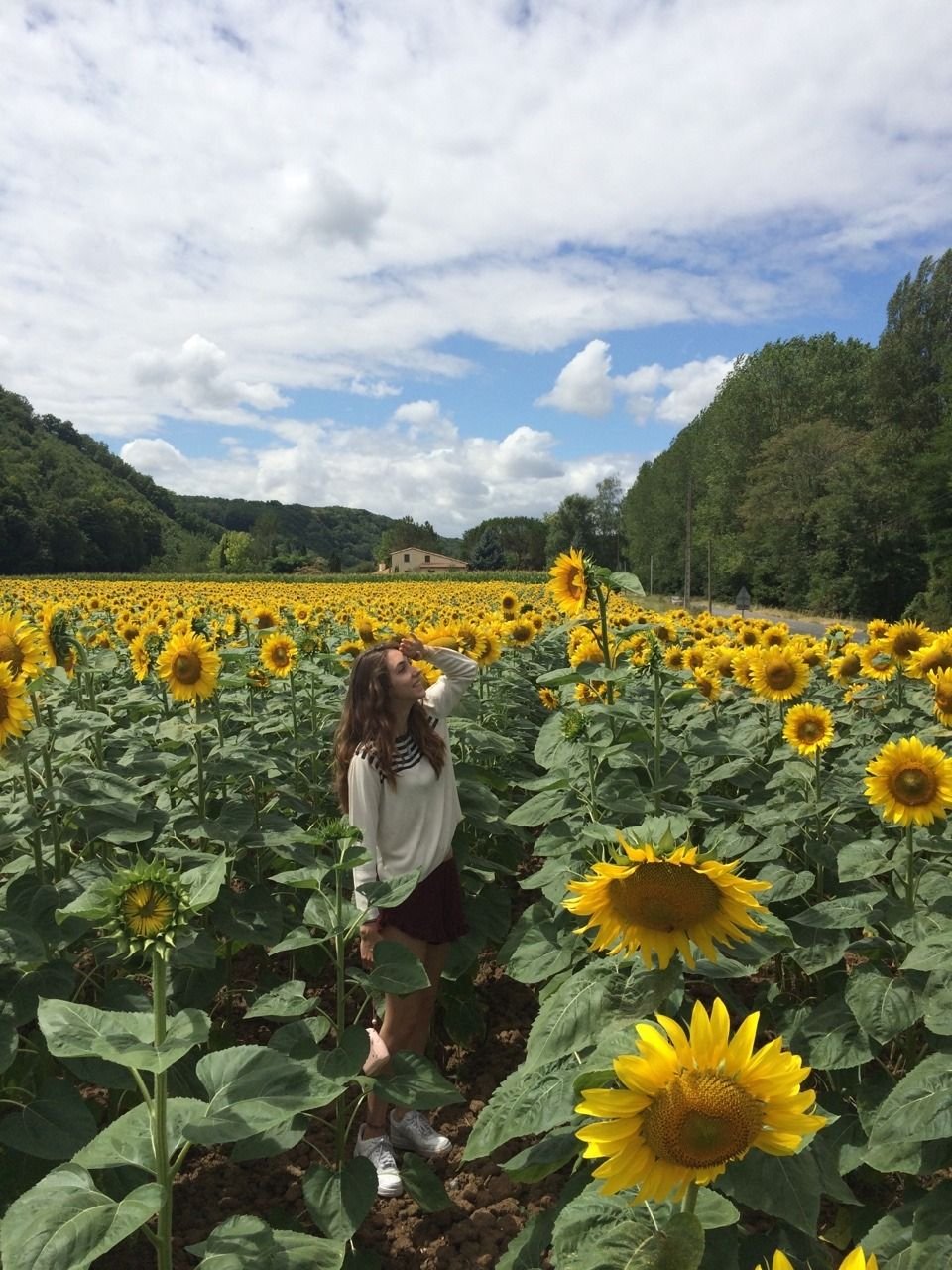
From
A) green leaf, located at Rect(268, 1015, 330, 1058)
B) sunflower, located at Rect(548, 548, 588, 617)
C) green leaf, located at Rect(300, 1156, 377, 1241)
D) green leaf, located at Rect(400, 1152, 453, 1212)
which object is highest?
sunflower, located at Rect(548, 548, 588, 617)

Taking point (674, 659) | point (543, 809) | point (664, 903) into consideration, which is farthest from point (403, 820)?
point (674, 659)

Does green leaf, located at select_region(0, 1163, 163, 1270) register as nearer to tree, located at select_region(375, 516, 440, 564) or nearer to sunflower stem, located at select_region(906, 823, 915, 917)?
sunflower stem, located at select_region(906, 823, 915, 917)

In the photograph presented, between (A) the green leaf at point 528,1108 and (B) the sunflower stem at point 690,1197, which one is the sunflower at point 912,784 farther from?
(B) the sunflower stem at point 690,1197

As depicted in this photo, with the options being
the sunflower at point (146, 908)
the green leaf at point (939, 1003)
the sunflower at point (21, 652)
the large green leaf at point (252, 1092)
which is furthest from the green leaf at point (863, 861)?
the sunflower at point (21, 652)

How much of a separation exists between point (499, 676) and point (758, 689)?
1.94m

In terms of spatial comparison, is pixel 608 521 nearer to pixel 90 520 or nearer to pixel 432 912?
pixel 90 520

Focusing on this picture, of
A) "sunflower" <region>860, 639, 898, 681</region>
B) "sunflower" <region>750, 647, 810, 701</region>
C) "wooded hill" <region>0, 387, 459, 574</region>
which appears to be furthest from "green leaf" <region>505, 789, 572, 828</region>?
"wooded hill" <region>0, 387, 459, 574</region>

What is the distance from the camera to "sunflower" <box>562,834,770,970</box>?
150 centimetres

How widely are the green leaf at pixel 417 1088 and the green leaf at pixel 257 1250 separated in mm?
570

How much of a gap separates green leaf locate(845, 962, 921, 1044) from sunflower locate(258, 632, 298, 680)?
10.8 ft

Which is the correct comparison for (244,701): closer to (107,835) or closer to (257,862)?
(257,862)

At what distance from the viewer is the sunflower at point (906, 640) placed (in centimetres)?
464

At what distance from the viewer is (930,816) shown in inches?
100

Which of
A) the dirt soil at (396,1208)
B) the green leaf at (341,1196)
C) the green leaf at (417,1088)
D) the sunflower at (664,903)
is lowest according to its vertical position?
the dirt soil at (396,1208)
